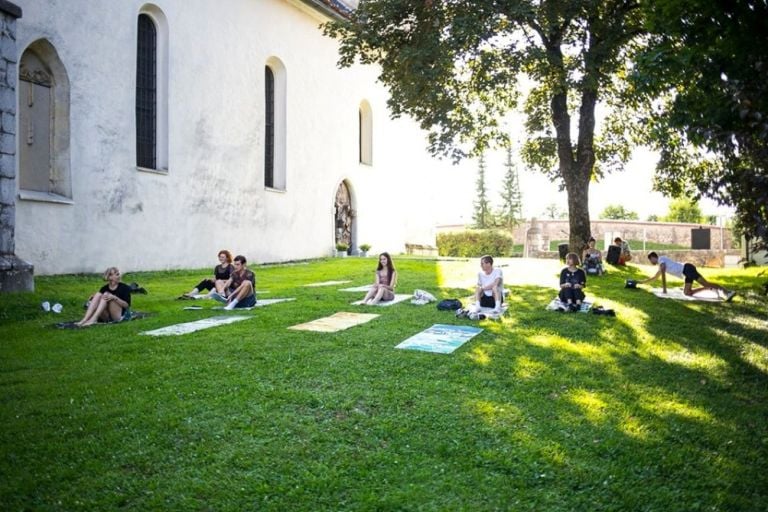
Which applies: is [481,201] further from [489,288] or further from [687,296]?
[489,288]

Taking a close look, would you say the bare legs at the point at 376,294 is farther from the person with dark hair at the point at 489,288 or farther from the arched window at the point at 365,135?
the arched window at the point at 365,135

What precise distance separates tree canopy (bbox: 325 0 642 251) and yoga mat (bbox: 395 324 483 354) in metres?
7.20

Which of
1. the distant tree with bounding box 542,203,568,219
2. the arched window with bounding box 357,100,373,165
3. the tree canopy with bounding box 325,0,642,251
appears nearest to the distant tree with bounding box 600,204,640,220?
the distant tree with bounding box 542,203,568,219

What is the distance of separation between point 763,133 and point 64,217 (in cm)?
A: 1457

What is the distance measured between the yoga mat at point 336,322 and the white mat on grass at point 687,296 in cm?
668

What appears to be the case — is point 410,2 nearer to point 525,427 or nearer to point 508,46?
point 508,46

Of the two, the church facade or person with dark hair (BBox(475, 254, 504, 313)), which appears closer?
person with dark hair (BBox(475, 254, 504, 313))

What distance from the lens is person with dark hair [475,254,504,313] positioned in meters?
9.19

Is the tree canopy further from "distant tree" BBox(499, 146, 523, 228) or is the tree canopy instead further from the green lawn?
"distant tree" BBox(499, 146, 523, 228)

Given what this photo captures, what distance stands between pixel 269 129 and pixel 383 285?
13.5m

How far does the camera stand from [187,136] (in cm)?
1752

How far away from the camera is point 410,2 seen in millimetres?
14000

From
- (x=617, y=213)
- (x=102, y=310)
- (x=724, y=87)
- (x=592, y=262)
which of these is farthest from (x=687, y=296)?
(x=617, y=213)

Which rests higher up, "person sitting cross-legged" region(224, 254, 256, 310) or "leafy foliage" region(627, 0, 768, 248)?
"leafy foliage" region(627, 0, 768, 248)
